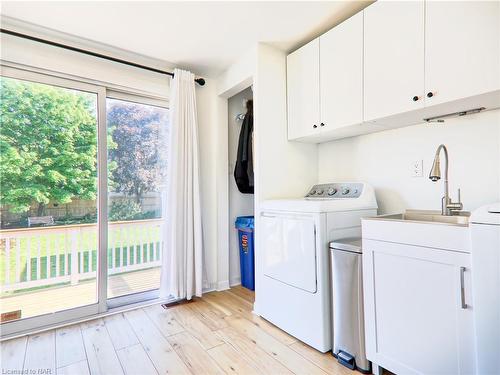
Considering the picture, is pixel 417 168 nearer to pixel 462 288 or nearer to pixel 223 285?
pixel 462 288

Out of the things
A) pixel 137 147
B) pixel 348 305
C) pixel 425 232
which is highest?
pixel 137 147

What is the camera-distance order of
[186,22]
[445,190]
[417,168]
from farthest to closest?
[186,22]
[417,168]
[445,190]

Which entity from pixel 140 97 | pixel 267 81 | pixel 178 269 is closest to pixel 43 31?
pixel 140 97

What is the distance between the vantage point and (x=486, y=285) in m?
1.10

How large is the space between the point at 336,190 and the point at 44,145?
2445mm

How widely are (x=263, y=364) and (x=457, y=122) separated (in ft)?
6.50

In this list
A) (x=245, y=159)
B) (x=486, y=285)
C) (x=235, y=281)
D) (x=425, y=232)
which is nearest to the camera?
(x=486, y=285)

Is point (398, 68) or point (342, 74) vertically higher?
point (342, 74)

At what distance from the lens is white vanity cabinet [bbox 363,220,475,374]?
118 centimetres

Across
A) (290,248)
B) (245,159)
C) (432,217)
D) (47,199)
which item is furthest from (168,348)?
(432,217)

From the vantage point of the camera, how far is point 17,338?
196 cm

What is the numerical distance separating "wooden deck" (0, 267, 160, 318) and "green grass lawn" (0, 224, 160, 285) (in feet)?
0.41

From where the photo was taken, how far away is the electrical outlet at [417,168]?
74.5 inches

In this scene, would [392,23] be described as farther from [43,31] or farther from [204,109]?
[43,31]
